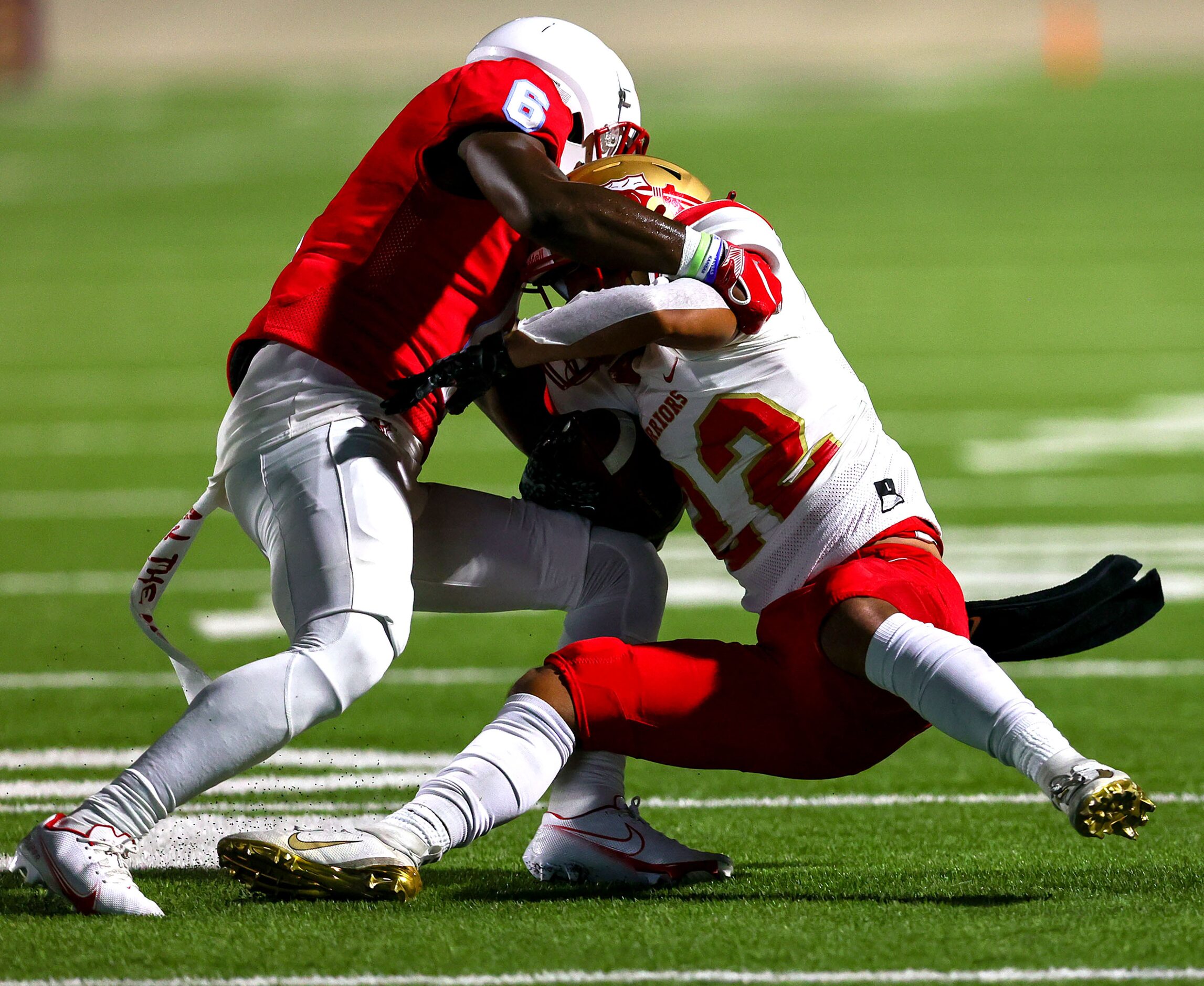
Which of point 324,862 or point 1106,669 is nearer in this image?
point 324,862

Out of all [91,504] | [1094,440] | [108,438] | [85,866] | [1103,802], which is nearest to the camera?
[1103,802]

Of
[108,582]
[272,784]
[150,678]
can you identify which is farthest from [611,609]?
[108,582]

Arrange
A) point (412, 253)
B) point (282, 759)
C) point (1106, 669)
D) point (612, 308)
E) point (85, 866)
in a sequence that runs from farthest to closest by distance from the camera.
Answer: point (1106, 669), point (282, 759), point (412, 253), point (612, 308), point (85, 866)

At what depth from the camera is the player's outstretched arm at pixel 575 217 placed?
11.2 ft

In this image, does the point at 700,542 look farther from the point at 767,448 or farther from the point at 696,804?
the point at 767,448

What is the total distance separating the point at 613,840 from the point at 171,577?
0.97 metres

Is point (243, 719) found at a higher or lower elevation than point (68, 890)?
higher

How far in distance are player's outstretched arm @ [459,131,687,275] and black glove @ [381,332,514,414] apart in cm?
21

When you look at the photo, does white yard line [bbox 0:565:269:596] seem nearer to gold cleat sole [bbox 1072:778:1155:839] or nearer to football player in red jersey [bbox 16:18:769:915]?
football player in red jersey [bbox 16:18:769:915]

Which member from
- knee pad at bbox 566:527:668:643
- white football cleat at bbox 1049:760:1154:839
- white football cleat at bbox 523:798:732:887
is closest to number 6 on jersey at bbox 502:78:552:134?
knee pad at bbox 566:527:668:643

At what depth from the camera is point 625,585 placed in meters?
3.82

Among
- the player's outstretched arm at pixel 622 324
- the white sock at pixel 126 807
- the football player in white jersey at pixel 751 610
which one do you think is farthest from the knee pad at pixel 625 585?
the white sock at pixel 126 807

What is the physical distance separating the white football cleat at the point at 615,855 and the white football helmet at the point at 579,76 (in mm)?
1265

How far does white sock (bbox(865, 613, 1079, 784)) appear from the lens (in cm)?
319
